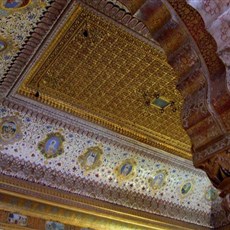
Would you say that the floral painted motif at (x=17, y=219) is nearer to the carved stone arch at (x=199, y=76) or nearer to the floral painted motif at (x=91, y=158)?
the floral painted motif at (x=91, y=158)

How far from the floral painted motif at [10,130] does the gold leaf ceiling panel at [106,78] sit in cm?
66

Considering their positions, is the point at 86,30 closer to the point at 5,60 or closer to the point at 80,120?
the point at 5,60

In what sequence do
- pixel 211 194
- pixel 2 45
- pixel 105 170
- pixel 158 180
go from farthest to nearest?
pixel 211 194 < pixel 158 180 < pixel 105 170 < pixel 2 45

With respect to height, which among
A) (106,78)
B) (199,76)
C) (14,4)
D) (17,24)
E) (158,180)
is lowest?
(158,180)

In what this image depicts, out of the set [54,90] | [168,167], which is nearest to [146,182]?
[168,167]

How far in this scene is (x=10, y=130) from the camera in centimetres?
707

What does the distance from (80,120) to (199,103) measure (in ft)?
16.5

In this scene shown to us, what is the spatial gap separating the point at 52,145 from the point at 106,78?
1877 millimetres

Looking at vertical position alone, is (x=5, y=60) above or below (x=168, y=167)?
above

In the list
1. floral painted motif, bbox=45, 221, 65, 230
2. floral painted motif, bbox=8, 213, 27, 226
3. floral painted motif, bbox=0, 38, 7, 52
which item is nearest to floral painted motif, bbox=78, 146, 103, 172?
floral painted motif, bbox=45, 221, 65, 230

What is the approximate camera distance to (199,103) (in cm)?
246

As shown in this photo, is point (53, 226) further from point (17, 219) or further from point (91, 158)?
point (91, 158)

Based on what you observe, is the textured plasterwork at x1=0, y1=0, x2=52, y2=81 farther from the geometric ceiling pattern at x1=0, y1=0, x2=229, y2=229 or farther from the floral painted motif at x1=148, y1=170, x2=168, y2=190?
the floral painted motif at x1=148, y1=170, x2=168, y2=190

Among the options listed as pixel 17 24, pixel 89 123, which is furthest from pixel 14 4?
pixel 89 123
